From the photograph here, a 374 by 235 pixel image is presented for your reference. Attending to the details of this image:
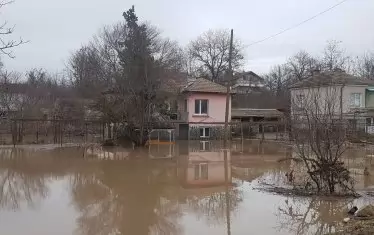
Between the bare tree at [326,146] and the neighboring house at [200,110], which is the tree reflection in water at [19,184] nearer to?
the bare tree at [326,146]

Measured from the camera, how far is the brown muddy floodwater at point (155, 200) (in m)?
9.58

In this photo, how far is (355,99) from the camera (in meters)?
43.9

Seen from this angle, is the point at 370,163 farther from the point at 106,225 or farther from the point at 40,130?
the point at 40,130

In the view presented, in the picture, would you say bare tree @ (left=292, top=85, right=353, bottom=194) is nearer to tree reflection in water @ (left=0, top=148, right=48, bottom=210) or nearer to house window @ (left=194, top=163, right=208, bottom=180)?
house window @ (left=194, top=163, right=208, bottom=180)

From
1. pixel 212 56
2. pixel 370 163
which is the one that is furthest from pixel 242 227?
pixel 212 56

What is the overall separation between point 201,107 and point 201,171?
72.2 ft

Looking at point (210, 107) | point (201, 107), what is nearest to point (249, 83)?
point (210, 107)

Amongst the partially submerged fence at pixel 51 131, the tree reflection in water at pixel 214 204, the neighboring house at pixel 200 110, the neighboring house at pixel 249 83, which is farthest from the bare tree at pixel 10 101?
the neighboring house at pixel 249 83

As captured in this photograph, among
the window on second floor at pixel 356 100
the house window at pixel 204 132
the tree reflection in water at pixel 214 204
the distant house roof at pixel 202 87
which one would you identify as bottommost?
the tree reflection in water at pixel 214 204

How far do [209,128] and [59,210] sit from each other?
30.2m

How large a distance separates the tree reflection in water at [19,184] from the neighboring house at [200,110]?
745 inches

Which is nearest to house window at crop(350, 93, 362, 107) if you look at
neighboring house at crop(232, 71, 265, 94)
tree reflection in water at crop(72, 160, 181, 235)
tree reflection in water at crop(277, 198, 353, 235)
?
neighboring house at crop(232, 71, 265, 94)

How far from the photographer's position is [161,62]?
31781 millimetres

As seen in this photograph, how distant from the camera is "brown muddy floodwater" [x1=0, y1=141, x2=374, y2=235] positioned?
31.4 feet
